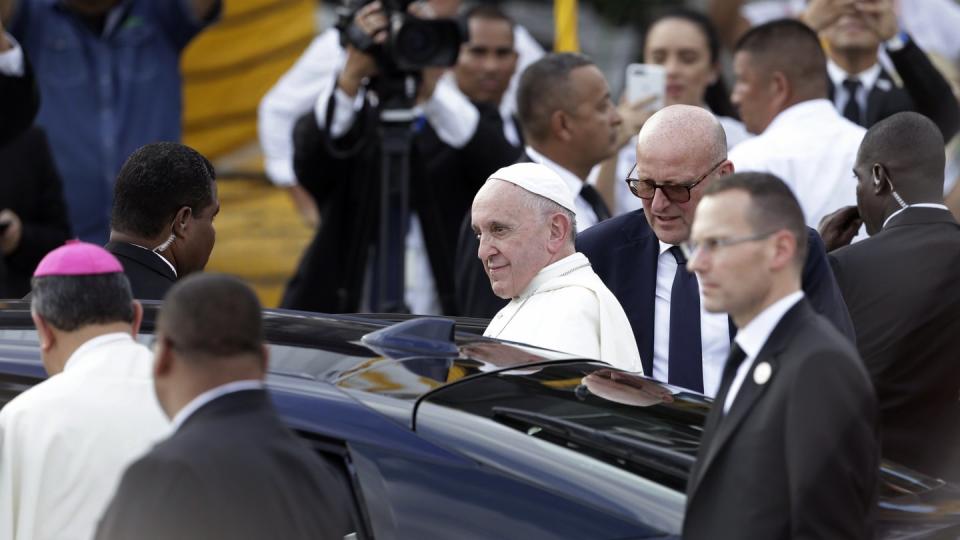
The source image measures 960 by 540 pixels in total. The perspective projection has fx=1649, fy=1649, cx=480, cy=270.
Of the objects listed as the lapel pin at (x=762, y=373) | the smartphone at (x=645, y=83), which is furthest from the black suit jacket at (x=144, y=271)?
the smartphone at (x=645, y=83)

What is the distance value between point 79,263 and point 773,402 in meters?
1.40

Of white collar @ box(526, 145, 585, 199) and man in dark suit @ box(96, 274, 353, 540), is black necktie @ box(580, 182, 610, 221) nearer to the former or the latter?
white collar @ box(526, 145, 585, 199)

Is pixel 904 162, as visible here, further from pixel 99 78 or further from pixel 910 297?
pixel 99 78

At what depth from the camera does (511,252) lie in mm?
4641

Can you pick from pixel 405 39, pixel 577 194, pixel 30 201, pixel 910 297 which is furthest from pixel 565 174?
pixel 30 201

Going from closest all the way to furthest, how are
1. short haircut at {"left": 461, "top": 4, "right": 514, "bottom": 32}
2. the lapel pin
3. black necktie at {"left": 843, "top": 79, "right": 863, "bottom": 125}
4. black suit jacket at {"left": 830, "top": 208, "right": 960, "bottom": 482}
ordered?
1. the lapel pin
2. black suit jacket at {"left": 830, "top": 208, "right": 960, "bottom": 482}
3. black necktie at {"left": 843, "top": 79, "right": 863, "bottom": 125}
4. short haircut at {"left": 461, "top": 4, "right": 514, "bottom": 32}

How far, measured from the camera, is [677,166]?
466cm

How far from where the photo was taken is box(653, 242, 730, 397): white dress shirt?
15.5 feet

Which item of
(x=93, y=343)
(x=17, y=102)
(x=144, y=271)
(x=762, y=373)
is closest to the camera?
(x=762, y=373)

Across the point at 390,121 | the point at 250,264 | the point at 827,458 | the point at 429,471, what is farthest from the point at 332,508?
the point at 250,264

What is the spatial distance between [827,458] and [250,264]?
6488mm

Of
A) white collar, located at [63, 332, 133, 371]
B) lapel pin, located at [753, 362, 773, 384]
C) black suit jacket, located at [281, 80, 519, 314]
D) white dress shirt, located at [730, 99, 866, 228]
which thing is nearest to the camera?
lapel pin, located at [753, 362, 773, 384]

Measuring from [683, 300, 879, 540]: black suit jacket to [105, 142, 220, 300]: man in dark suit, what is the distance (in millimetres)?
2103

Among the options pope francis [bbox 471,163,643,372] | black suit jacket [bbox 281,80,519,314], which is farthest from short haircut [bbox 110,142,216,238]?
black suit jacket [bbox 281,80,519,314]
